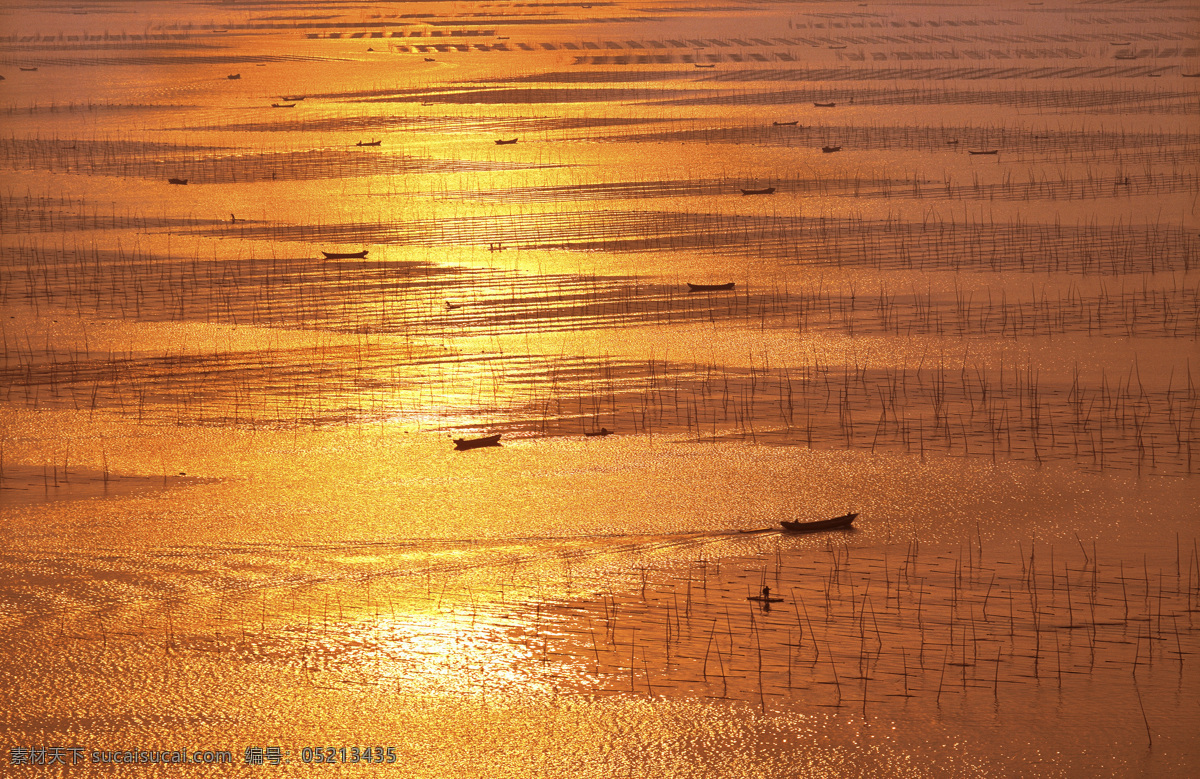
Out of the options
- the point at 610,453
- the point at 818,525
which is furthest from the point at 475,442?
the point at 818,525

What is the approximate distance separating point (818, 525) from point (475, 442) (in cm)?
229

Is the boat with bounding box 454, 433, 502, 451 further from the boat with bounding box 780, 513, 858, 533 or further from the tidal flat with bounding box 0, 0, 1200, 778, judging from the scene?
the boat with bounding box 780, 513, 858, 533

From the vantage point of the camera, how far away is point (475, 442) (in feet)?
28.5

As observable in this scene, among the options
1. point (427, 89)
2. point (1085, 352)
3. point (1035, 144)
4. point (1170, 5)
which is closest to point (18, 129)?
point (427, 89)

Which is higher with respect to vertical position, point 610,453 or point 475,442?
point 475,442

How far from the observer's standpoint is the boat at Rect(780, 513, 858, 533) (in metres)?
7.46

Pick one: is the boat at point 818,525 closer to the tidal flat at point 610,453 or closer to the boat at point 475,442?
the tidal flat at point 610,453

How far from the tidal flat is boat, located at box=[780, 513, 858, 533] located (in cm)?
5

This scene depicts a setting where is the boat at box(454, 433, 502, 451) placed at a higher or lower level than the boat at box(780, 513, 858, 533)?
higher

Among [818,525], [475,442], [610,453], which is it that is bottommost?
[818,525]

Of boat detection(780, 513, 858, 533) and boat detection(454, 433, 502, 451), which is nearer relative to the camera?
boat detection(780, 513, 858, 533)

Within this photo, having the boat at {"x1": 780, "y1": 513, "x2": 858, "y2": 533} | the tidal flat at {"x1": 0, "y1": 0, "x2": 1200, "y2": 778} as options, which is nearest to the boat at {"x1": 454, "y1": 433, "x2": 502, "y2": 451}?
the tidal flat at {"x1": 0, "y1": 0, "x2": 1200, "y2": 778}

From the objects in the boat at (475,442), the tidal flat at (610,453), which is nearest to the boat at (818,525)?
the tidal flat at (610,453)

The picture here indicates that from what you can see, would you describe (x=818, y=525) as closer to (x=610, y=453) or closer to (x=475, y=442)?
(x=610, y=453)
